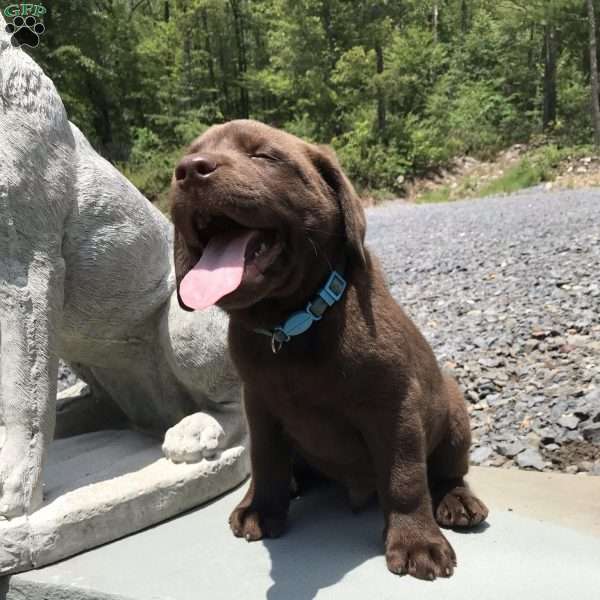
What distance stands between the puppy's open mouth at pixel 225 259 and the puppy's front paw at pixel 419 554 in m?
0.89

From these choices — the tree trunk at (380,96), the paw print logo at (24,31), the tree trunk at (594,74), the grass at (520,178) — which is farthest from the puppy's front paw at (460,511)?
the tree trunk at (380,96)

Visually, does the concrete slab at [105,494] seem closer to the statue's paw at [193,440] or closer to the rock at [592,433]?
the statue's paw at [193,440]

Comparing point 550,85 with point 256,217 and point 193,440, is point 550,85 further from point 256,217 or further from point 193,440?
point 256,217

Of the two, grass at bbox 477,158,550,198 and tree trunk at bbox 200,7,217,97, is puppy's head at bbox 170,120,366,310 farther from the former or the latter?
tree trunk at bbox 200,7,217,97

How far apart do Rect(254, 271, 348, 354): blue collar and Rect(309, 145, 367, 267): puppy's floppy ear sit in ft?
0.37

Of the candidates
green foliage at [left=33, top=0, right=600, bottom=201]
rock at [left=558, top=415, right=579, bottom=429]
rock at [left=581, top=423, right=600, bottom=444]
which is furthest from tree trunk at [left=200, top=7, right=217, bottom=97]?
rock at [left=581, top=423, right=600, bottom=444]

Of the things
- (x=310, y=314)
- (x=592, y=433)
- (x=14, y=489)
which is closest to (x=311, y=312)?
(x=310, y=314)

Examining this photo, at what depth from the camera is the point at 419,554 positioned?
2.00 m

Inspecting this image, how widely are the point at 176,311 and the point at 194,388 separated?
31 centimetres

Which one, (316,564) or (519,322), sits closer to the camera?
(316,564)

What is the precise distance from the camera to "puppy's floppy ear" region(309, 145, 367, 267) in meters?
1.94

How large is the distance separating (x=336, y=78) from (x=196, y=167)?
2328 cm

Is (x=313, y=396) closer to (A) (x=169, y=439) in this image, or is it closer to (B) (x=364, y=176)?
(A) (x=169, y=439)

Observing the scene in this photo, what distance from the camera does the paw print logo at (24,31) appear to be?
2.31 meters
